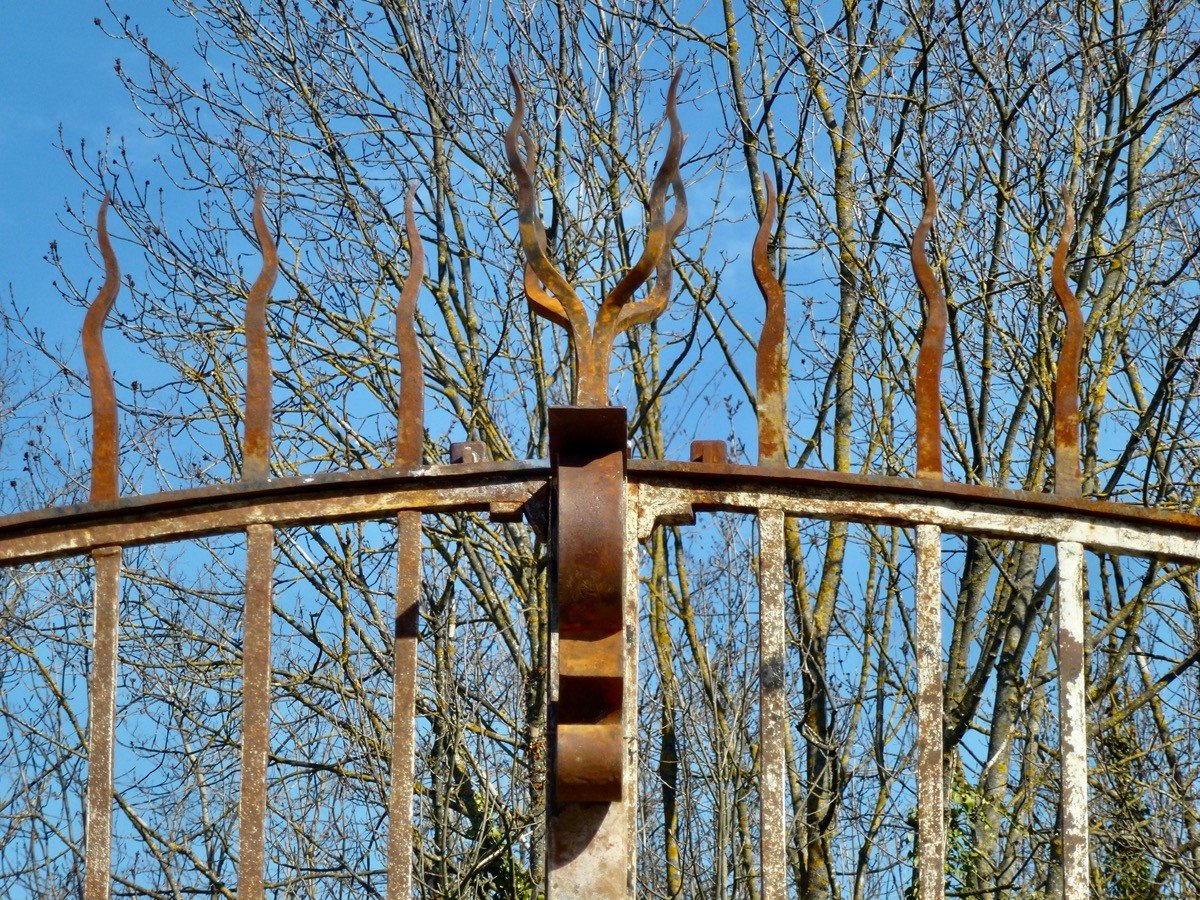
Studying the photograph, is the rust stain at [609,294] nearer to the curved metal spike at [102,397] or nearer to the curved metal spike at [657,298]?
the curved metal spike at [657,298]

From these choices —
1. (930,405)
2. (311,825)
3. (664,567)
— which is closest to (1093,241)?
(664,567)

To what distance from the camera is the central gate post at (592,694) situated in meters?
2.36

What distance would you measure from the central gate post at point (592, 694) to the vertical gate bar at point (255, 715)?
1.47 feet

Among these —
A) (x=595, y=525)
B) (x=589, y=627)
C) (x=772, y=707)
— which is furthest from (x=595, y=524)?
(x=772, y=707)

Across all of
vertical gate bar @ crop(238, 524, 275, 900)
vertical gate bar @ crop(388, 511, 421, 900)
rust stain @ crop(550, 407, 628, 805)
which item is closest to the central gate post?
rust stain @ crop(550, 407, 628, 805)

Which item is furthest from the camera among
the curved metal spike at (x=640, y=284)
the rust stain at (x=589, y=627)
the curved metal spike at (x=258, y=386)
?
the curved metal spike at (x=258, y=386)

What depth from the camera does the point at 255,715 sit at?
2471 millimetres

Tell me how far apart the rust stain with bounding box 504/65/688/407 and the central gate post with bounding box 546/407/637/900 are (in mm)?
110

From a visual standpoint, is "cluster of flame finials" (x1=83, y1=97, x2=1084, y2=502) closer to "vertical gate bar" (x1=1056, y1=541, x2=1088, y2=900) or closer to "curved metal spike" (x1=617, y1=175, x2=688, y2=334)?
"curved metal spike" (x1=617, y1=175, x2=688, y2=334)

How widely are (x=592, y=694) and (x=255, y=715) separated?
0.53 meters

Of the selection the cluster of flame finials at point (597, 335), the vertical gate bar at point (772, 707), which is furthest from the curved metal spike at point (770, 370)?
the vertical gate bar at point (772, 707)

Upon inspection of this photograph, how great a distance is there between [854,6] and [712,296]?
6.34 ft

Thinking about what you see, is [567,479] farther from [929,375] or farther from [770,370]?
A: [929,375]

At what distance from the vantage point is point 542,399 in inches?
364
